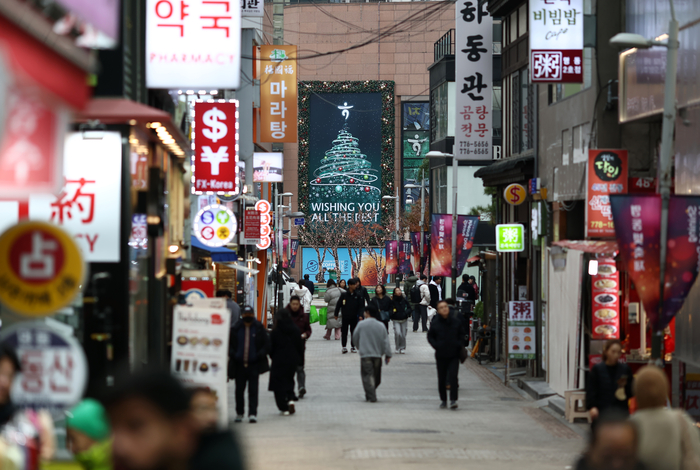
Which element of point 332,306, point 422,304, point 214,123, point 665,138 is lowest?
point 422,304

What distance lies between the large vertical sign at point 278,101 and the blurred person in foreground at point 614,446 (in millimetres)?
26944

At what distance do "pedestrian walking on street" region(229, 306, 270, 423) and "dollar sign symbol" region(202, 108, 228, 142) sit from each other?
584cm

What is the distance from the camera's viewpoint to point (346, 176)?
278 feet

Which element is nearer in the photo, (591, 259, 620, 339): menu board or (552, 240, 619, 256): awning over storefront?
(552, 240, 619, 256): awning over storefront

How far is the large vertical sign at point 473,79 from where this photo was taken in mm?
27672

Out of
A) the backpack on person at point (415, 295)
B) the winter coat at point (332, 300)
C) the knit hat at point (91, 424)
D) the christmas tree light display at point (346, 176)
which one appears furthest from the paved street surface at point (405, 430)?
the christmas tree light display at point (346, 176)

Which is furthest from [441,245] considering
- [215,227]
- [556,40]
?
[556,40]

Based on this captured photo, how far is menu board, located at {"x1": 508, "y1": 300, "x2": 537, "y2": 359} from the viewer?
20.9m

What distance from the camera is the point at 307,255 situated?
278ft

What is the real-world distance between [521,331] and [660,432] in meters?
14.0

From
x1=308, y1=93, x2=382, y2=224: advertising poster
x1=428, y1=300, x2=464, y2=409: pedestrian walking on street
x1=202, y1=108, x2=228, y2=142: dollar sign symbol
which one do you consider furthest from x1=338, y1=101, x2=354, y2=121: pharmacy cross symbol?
x1=428, y1=300, x2=464, y2=409: pedestrian walking on street

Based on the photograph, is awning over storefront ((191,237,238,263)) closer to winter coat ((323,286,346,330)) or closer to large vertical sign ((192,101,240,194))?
winter coat ((323,286,346,330))

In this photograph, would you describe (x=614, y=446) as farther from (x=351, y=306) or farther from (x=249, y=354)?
(x=351, y=306)

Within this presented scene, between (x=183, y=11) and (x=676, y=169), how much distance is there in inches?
295
